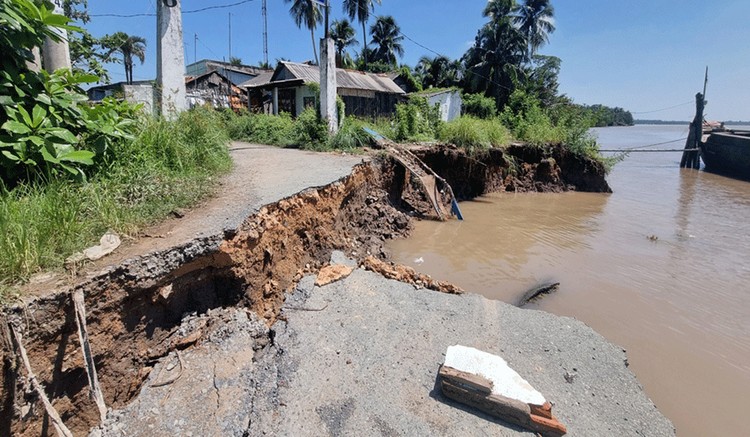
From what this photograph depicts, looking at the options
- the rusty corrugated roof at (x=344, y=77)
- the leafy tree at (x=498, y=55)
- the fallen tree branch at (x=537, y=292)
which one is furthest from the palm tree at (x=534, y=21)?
the fallen tree branch at (x=537, y=292)

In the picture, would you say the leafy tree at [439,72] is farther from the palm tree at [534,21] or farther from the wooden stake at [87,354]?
the wooden stake at [87,354]

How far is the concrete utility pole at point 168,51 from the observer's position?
24.4 ft

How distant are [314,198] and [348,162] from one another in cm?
257

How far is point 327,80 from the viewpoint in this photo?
10.0m

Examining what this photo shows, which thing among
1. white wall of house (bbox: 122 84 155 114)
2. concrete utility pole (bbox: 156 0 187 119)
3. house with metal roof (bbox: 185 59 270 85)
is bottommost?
white wall of house (bbox: 122 84 155 114)

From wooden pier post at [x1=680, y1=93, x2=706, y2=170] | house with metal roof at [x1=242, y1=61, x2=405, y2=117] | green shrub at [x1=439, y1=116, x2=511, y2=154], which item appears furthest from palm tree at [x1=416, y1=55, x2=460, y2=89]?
green shrub at [x1=439, y1=116, x2=511, y2=154]

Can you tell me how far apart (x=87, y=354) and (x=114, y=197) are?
5.99 feet

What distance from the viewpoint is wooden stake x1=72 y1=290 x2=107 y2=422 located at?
253 centimetres

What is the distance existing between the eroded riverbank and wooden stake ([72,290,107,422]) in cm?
6

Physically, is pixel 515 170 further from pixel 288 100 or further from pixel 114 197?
pixel 114 197

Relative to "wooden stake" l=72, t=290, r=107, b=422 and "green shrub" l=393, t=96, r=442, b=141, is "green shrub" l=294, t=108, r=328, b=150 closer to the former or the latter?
"green shrub" l=393, t=96, r=442, b=141

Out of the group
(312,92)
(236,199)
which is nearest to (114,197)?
(236,199)

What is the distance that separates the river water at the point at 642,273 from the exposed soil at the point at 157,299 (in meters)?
1.97

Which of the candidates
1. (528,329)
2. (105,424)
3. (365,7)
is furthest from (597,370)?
(365,7)
